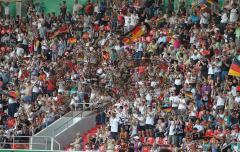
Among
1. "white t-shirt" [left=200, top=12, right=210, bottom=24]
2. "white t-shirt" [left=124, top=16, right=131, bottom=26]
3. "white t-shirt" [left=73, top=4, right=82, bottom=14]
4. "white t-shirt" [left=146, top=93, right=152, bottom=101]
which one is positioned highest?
"white t-shirt" [left=200, top=12, right=210, bottom=24]

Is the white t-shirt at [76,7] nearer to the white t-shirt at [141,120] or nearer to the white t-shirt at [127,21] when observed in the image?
the white t-shirt at [127,21]

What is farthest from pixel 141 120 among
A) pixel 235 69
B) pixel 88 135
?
pixel 235 69

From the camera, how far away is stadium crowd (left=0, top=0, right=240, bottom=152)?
31.3 metres

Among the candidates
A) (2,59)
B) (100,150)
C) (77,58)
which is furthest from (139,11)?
(100,150)

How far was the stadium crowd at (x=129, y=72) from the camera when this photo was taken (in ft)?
103

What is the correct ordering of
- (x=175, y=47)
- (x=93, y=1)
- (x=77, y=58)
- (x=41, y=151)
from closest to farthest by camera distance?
(x=41, y=151) → (x=175, y=47) → (x=77, y=58) → (x=93, y=1)

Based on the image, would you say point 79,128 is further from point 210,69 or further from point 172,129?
point 210,69

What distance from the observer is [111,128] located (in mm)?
32594

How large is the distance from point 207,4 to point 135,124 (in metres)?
6.92

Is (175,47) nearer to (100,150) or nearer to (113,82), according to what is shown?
(113,82)

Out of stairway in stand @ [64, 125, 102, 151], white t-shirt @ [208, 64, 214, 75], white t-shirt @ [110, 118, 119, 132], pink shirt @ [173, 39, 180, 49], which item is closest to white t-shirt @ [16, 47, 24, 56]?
stairway in stand @ [64, 125, 102, 151]

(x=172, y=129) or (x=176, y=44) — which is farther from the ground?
(x=176, y=44)

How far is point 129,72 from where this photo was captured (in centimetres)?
3584

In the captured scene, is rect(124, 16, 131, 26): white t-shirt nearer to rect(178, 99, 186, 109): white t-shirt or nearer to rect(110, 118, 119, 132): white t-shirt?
rect(110, 118, 119, 132): white t-shirt
